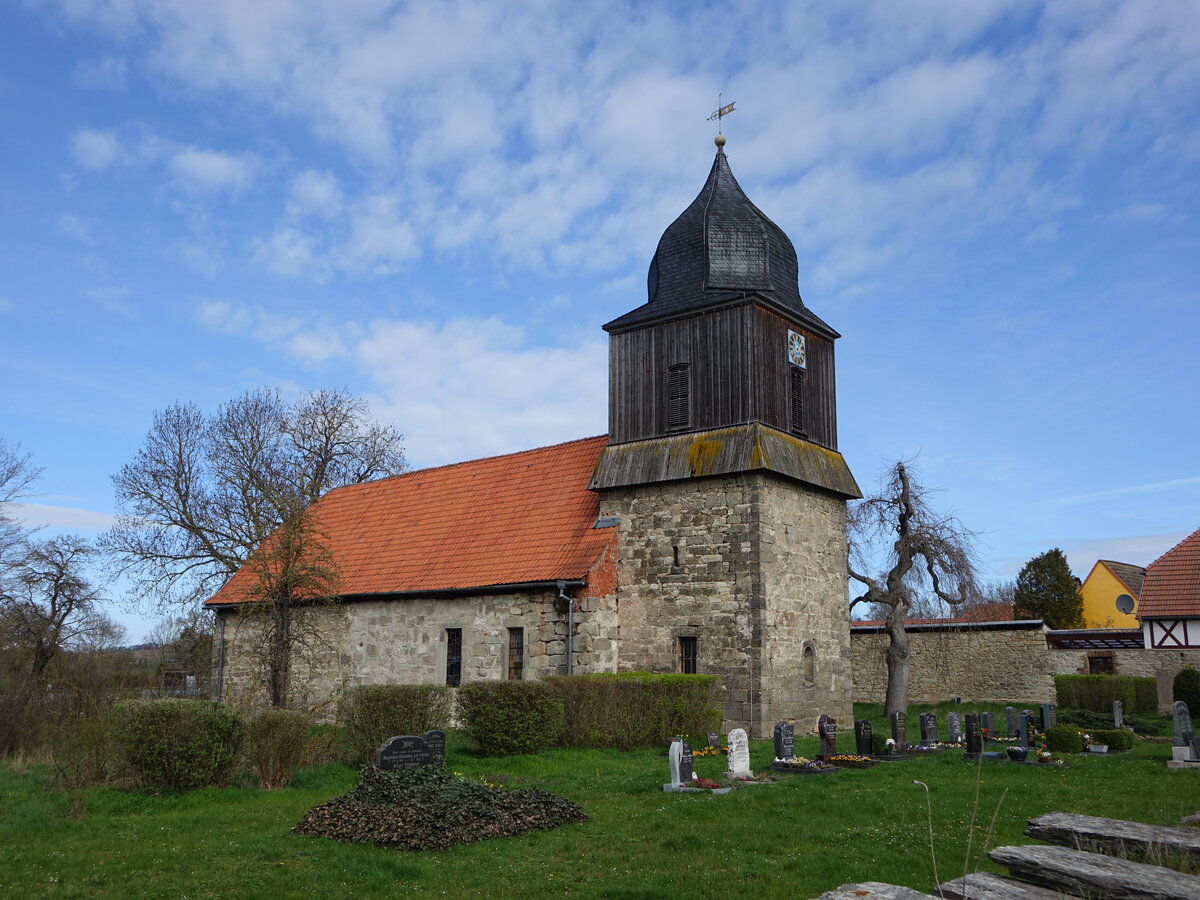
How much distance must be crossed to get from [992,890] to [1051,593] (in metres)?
44.1

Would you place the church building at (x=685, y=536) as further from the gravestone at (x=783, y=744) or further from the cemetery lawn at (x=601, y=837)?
the cemetery lawn at (x=601, y=837)

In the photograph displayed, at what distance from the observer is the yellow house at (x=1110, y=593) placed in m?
45.7

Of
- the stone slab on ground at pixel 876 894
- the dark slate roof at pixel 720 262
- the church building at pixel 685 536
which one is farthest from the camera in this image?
the dark slate roof at pixel 720 262

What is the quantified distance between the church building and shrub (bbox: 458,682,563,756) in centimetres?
414

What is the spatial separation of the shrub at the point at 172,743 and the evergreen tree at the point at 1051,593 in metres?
39.6

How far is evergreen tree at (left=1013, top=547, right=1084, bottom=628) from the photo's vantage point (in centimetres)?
4362

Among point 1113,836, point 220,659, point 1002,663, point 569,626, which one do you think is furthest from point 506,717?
point 1002,663

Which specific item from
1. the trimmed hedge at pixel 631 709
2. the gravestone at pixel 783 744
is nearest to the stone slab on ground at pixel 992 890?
the gravestone at pixel 783 744

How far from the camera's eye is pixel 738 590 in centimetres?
1895

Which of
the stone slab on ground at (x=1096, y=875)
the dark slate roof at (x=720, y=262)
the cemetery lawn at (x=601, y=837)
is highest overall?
the dark slate roof at (x=720, y=262)

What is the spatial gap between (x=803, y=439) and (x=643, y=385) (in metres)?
3.74

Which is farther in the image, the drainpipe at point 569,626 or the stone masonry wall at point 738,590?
the drainpipe at point 569,626

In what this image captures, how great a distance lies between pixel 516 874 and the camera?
811cm

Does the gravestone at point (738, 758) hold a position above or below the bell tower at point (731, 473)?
below
